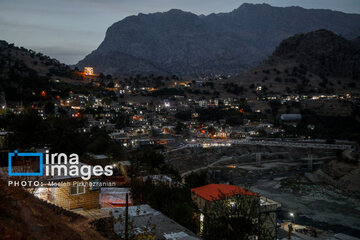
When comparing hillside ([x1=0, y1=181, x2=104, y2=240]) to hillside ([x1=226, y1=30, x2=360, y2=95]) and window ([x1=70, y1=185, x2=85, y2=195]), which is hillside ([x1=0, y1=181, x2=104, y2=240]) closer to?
window ([x1=70, y1=185, x2=85, y2=195])

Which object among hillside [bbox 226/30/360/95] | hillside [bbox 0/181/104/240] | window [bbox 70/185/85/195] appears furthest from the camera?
hillside [bbox 226/30/360/95]

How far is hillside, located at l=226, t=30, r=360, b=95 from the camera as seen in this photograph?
110 m

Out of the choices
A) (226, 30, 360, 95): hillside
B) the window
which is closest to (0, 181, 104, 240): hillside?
the window

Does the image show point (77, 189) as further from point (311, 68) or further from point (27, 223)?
point (311, 68)

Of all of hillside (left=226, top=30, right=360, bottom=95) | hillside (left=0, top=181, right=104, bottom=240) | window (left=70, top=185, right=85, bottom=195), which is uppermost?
hillside (left=226, top=30, right=360, bottom=95)

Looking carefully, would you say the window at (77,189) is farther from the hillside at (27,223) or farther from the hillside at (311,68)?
the hillside at (311,68)

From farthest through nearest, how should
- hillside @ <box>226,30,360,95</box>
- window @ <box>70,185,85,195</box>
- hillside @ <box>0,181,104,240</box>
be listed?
hillside @ <box>226,30,360,95</box>, window @ <box>70,185,85,195</box>, hillside @ <box>0,181,104,240</box>

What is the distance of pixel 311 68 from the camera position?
394 feet

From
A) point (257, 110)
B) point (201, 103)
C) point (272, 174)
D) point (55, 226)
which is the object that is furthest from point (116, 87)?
point (55, 226)

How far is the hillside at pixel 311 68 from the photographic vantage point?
362ft

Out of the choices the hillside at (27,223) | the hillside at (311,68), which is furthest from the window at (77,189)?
the hillside at (311,68)

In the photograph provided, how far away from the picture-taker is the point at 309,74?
383 ft

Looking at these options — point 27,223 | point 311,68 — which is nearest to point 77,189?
point 27,223

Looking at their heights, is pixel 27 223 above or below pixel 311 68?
below
